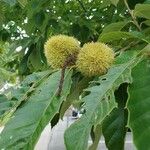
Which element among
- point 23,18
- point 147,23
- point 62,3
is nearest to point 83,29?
point 62,3

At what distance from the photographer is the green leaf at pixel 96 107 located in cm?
68

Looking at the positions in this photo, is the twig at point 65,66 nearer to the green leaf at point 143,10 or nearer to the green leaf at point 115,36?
the green leaf at point 115,36

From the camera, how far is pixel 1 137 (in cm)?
79

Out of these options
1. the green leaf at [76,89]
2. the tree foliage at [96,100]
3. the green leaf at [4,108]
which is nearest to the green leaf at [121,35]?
the tree foliage at [96,100]

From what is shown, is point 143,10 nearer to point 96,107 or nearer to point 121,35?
point 121,35

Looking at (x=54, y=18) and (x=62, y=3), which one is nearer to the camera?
(x=54, y=18)

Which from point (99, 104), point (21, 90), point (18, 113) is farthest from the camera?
point (21, 90)

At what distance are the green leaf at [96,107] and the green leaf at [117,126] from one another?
0.33 ft

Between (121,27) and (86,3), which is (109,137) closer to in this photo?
(121,27)

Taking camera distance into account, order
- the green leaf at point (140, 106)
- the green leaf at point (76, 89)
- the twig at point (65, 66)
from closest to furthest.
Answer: the green leaf at point (140, 106) → the twig at point (65, 66) → the green leaf at point (76, 89)

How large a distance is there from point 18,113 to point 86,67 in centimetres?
17

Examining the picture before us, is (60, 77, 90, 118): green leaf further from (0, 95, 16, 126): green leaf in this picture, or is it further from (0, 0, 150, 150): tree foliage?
(0, 95, 16, 126): green leaf

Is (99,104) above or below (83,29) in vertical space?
above

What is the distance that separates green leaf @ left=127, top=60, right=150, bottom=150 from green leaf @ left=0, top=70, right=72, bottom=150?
0.53 ft
